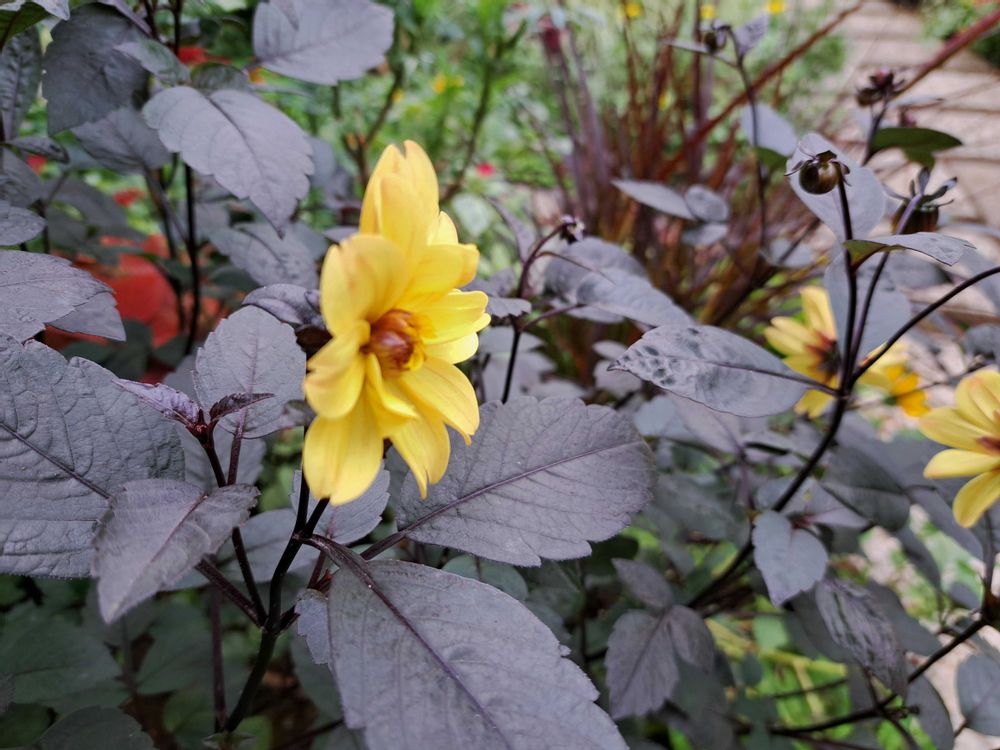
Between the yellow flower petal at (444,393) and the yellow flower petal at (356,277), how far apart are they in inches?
2.0

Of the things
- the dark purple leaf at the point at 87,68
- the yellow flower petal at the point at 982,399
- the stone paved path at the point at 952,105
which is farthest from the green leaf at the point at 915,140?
the stone paved path at the point at 952,105

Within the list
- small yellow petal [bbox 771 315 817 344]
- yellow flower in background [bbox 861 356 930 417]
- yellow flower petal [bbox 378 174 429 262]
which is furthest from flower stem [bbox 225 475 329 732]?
yellow flower in background [bbox 861 356 930 417]

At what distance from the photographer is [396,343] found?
0.34 metres

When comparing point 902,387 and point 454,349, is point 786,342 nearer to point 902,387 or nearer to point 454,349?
point 902,387

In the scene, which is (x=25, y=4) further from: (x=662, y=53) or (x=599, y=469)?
(x=662, y=53)

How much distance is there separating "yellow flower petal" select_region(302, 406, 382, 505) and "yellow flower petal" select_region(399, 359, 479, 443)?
1.3 inches

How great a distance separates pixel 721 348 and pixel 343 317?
1.16 feet

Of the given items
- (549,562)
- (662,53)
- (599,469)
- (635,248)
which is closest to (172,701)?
(549,562)

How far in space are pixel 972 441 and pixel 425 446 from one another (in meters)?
0.47

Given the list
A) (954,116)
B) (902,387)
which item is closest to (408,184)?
(902,387)

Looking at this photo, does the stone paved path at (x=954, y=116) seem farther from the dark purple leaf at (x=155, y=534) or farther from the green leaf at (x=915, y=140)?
the dark purple leaf at (x=155, y=534)

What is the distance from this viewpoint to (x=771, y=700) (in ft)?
2.91

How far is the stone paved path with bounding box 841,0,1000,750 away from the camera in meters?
1.67

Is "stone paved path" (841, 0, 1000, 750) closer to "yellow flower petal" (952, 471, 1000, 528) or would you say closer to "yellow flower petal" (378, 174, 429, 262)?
"yellow flower petal" (952, 471, 1000, 528)
